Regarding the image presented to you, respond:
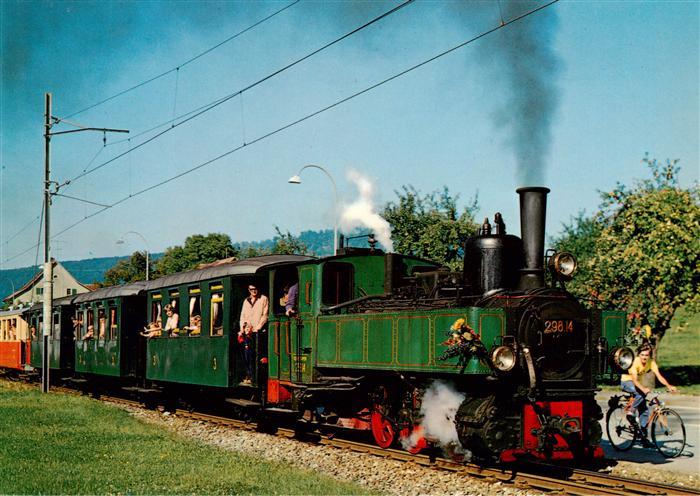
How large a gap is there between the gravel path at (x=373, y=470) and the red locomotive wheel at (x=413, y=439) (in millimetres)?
329

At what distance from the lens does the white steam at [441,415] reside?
10.9 meters

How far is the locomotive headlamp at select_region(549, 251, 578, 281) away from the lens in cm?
1084

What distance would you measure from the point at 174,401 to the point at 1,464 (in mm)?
9827

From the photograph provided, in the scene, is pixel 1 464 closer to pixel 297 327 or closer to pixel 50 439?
pixel 50 439

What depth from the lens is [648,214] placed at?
24984 mm

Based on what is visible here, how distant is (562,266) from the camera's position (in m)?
10.9

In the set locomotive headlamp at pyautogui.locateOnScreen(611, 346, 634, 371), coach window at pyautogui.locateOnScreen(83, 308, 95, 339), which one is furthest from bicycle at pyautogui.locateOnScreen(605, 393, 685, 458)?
coach window at pyautogui.locateOnScreen(83, 308, 95, 339)

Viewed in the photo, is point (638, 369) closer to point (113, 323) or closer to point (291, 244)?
point (113, 323)

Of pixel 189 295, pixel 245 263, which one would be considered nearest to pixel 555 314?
pixel 245 263

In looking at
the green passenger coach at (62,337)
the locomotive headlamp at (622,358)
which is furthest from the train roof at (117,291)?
the locomotive headlamp at (622,358)

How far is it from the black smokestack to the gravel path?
2.65m

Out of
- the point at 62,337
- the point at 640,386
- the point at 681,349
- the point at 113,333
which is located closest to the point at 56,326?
the point at 62,337

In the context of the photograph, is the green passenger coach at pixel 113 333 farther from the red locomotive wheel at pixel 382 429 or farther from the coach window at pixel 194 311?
the red locomotive wheel at pixel 382 429

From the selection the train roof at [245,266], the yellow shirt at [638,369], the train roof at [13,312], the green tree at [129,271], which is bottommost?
the yellow shirt at [638,369]
